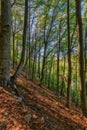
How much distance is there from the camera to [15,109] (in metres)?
5.45

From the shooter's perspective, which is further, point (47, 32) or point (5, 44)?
point (47, 32)

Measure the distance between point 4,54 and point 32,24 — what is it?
48.7 feet

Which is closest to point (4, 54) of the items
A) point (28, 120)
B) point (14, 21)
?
point (28, 120)

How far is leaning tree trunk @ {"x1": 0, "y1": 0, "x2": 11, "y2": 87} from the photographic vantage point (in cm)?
645

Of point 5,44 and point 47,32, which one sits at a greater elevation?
point 47,32

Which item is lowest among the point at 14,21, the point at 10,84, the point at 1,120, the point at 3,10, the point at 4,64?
the point at 1,120

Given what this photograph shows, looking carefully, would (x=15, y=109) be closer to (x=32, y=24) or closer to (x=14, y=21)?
(x=32, y=24)

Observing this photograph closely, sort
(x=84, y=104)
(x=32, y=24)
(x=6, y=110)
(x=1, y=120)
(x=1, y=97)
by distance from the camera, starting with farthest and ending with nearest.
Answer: (x=32, y=24), (x=84, y=104), (x=1, y=97), (x=6, y=110), (x=1, y=120)

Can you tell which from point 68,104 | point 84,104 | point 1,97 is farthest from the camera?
point 68,104

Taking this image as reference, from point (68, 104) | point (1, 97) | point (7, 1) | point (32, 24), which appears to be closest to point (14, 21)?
point (32, 24)

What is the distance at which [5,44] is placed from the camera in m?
6.58

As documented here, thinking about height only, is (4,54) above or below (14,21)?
below

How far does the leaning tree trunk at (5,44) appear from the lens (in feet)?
21.2

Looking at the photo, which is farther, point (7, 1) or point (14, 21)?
point (14, 21)
